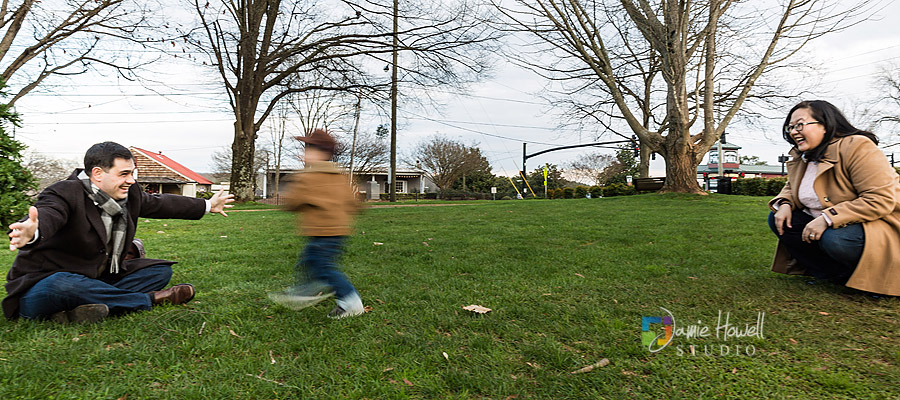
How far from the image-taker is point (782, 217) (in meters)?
3.64

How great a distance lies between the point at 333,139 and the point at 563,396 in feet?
7.40

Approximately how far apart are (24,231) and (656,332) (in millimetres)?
3673

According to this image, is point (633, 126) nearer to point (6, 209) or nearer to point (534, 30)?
point (534, 30)

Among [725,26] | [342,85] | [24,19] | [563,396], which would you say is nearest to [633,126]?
[725,26]

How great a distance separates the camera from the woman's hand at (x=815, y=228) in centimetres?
326

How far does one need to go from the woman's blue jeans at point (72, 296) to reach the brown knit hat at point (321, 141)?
1.62m

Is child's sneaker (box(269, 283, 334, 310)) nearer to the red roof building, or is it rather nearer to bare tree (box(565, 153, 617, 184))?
the red roof building

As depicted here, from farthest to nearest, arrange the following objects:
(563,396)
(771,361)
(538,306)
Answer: (538,306) → (771,361) → (563,396)

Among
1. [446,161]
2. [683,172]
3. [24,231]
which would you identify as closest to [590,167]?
[446,161]

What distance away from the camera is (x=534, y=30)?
16.6 meters

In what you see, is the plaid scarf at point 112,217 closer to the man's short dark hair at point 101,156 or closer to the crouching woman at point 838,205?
the man's short dark hair at point 101,156

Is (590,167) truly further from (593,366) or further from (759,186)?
(593,366)

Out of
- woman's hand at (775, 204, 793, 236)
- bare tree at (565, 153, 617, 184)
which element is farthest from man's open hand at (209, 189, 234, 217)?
bare tree at (565, 153, 617, 184)

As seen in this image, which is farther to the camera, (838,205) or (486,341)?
(838,205)
